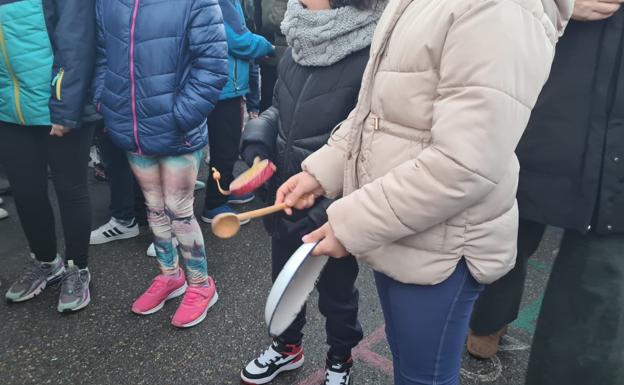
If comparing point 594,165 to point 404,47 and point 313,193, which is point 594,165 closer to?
point 404,47

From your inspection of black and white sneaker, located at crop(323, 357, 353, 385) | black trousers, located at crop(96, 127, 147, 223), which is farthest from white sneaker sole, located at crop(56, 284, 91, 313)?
black and white sneaker, located at crop(323, 357, 353, 385)

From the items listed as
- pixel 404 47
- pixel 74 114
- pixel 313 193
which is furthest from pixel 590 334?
pixel 74 114

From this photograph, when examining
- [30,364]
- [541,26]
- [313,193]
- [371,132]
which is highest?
[541,26]

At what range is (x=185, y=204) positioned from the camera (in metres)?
2.63

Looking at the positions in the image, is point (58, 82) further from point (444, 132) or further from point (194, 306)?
point (444, 132)

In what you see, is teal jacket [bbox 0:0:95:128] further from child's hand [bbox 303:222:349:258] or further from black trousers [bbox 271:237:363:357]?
child's hand [bbox 303:222:349:258]

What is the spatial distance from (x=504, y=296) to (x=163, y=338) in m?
1.65

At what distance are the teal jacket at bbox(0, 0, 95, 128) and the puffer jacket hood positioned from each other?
84 millimetres

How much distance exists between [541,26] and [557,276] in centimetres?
98

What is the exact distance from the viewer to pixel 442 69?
1.16 meters

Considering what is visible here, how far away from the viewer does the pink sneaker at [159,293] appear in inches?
110

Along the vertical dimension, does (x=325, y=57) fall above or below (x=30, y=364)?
above

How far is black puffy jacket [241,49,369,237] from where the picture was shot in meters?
1.80

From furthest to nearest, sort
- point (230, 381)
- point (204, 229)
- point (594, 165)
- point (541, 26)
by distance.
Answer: point (204, 229), point (230, 381), point (594, 165), point (541, 26)
